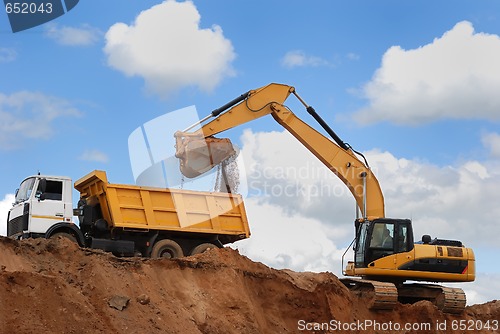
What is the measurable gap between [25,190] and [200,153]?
221 inches

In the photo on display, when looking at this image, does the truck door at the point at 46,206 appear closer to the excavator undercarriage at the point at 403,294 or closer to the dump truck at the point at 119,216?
the dump truck at the point at 119,216

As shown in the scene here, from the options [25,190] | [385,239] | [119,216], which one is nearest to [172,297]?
[119,216]

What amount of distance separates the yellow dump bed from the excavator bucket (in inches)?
49.1

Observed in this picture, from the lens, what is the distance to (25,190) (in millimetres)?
21578

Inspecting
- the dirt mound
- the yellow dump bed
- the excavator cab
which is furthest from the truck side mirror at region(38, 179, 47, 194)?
the excavator cab

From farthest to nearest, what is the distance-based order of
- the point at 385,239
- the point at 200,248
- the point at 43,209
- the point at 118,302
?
1. the point at 200,248
2. the point at 43,209
3. the point at 385,239
4. the point at 118,302

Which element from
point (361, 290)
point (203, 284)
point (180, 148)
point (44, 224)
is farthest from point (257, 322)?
point (44, 224)

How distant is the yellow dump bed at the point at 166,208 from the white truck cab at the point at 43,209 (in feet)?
2.85

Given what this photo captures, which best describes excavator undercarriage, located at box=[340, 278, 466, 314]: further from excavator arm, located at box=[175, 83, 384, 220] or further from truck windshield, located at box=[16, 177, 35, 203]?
truck windshield, located at box=[16, 177, 35, 203]

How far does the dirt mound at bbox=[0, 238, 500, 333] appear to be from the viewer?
527 inches

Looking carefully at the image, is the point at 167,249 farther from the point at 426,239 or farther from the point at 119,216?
the point at 426,239

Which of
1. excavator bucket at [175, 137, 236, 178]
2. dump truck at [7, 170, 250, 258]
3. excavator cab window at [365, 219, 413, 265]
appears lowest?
excavator cab window at [365, 219, 413, 265]

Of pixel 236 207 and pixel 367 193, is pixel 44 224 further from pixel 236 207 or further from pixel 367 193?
pixel 367 193

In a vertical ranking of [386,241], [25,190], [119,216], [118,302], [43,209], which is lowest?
[118,302]
